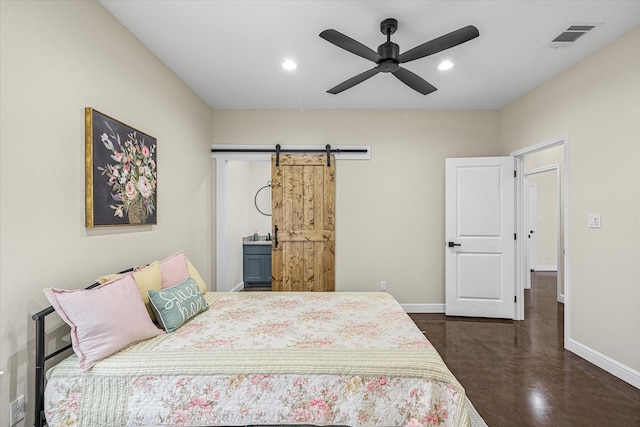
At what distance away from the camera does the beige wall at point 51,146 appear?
4.99ft

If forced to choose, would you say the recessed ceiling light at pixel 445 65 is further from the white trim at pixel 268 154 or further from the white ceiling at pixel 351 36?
the white trim at pixel 268 154

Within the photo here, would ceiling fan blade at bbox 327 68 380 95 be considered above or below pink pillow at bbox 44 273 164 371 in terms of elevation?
above

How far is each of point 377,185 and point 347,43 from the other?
2.39 meters

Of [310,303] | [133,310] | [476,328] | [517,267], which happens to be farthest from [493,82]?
[133,310]

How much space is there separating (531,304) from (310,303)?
3.89 m

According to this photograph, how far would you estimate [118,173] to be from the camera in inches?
88.0

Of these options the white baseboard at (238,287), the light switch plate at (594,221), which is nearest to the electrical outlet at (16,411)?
the white baseboard at (238,287)

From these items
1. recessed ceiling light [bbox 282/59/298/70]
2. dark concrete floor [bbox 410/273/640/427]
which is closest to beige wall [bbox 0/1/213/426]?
recessed ceiling light [bbox 282/59/298/70]

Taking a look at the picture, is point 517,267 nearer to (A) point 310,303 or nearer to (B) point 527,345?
(B) point 527,345

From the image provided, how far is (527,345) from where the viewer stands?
3.17 m

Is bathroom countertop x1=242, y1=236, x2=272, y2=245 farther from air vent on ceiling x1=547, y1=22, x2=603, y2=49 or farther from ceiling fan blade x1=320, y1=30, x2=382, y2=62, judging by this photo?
air vent on ceiling x1=547, y1=22, x2=603, y2=49

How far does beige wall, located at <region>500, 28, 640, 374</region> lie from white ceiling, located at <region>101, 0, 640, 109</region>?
0.88 feet

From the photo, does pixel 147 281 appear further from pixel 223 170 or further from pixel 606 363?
pixel 606 363

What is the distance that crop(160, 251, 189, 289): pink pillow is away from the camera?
7.78ft
